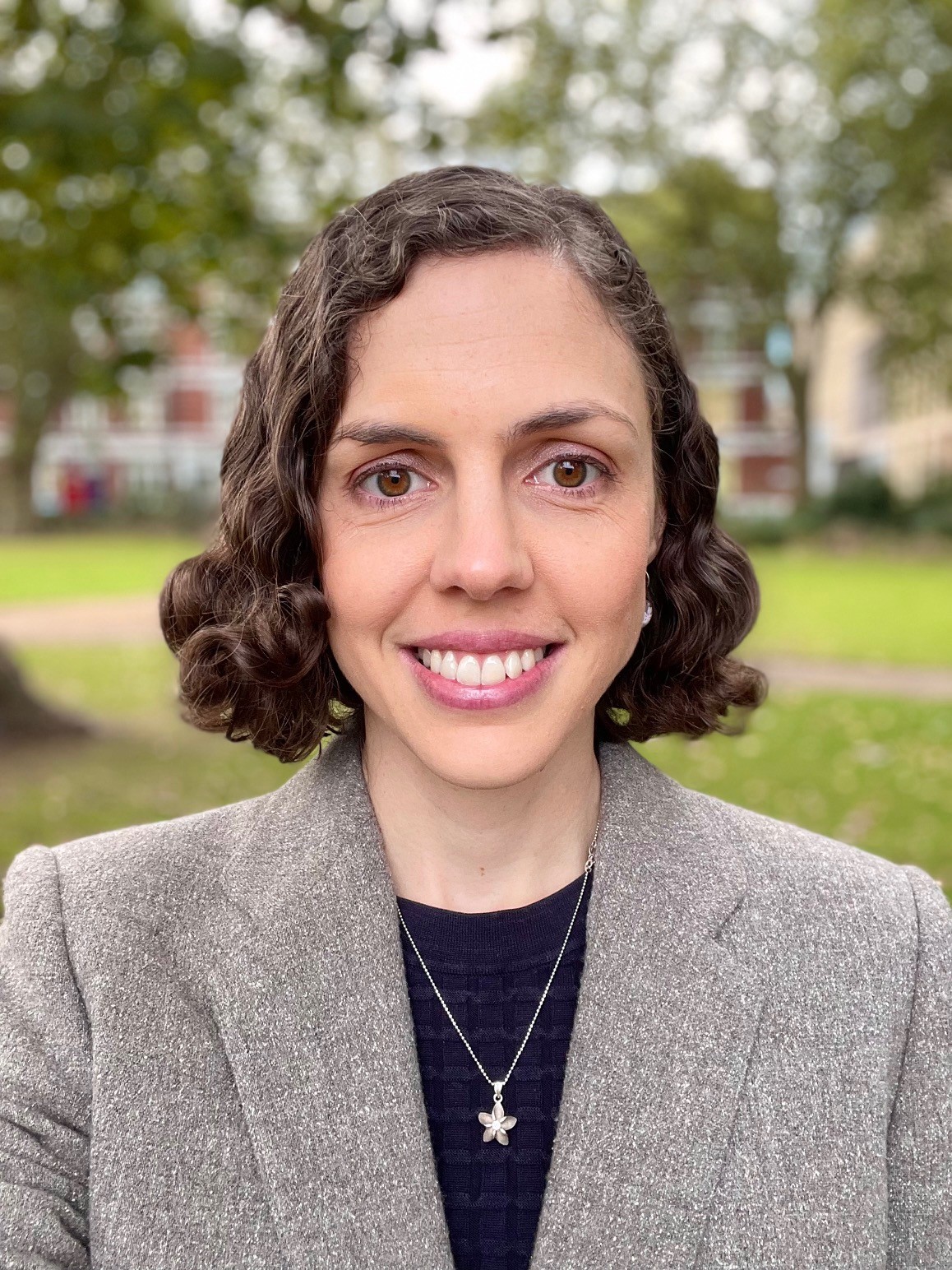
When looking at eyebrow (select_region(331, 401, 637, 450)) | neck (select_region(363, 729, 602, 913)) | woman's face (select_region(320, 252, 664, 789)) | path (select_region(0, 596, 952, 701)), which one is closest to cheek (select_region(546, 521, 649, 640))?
woman's face (select_region(320, 252, 664, 789))

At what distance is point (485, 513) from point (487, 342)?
0.23 metres

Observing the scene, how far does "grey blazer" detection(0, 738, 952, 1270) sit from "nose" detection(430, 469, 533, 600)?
0.46 m

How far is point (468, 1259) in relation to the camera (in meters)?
1.74

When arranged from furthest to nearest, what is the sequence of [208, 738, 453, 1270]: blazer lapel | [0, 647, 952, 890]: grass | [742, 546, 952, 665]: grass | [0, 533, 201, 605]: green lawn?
Result: [0, 533, 201, 605]: green lawn → [742, 546, 952, 665]: grass → [0, 647, 952, 890]: grass → [208, 738, 453, 1270]: blazer lapel

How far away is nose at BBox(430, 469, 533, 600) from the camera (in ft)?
5.46

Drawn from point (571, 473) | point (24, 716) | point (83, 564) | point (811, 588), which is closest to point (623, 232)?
point (571, 473)

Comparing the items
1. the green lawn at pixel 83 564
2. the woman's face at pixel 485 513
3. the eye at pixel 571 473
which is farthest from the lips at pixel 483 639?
the green lawn at pixel 83 564

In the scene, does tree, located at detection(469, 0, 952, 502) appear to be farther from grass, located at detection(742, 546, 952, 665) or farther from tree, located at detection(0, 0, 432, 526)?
tree, located at detection(0, 0, 432, 526)

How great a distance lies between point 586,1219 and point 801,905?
53 centimetres

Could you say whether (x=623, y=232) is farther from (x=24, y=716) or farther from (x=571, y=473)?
(x=24, y=716)

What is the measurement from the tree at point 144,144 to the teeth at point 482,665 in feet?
16.1

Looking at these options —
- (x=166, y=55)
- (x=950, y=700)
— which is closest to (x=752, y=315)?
(x=950, y=700)

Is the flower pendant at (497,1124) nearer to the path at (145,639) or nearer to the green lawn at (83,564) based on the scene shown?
the path at (145,639)

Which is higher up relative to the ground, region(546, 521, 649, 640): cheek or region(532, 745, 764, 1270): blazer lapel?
region(546, 521, 649, 640): cheek
